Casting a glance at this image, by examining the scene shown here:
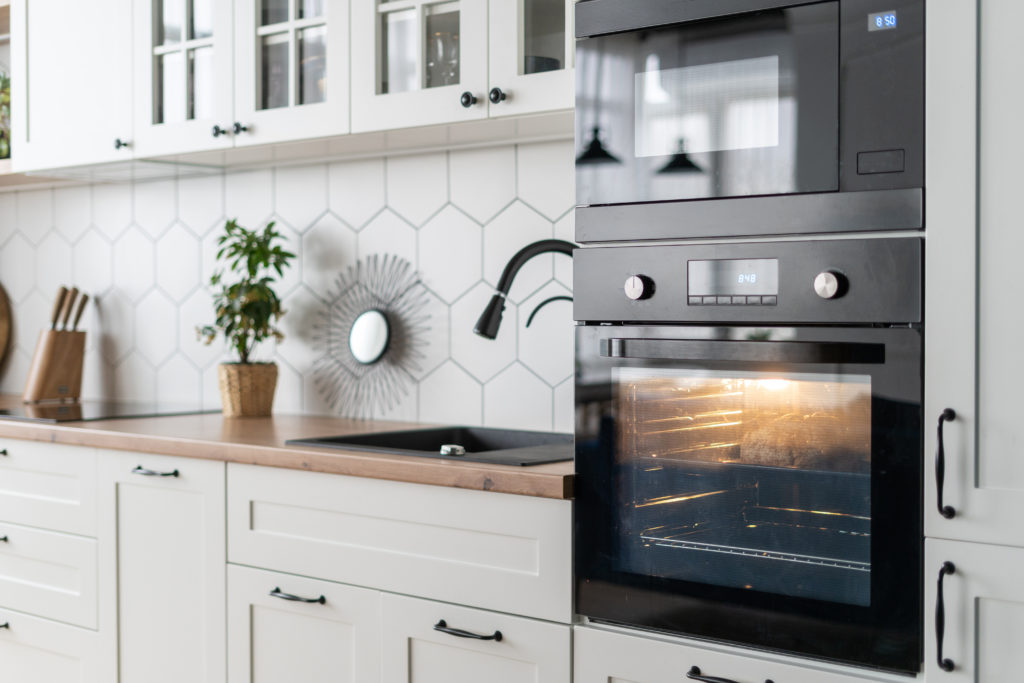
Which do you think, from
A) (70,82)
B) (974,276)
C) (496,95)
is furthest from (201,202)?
(974,276)

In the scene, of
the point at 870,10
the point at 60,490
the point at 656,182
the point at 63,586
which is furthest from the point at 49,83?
the point at 870,10

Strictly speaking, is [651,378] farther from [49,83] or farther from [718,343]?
[49,83]

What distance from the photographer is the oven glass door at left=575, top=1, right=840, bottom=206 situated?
1459mm

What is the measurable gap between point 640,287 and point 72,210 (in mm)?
2341

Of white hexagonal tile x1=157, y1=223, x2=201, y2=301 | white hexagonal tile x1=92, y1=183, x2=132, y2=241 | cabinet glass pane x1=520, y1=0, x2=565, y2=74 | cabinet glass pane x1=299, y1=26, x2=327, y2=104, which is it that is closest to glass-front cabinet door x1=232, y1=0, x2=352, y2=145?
cabinet glass pane x1=299, y1=26, x2=327, y2=104

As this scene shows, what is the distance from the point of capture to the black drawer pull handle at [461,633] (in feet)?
5.72

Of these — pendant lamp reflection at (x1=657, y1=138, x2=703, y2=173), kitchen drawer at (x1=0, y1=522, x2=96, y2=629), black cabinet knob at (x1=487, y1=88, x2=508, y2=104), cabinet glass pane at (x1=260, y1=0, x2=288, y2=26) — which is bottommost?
kitchen drawer at (x1=0, y1=522, x2=96, y2=629)

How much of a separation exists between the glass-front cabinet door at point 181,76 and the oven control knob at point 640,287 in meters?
1.23

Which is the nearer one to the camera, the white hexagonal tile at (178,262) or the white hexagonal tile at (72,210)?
the white hexagonal tile at (178,262)

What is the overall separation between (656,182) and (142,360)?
6.72 feet

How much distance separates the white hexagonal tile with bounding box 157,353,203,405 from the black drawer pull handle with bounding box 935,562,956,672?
2.17 meters

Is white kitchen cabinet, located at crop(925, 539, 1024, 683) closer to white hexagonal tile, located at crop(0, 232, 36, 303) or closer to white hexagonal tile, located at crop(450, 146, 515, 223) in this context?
white hexagonal tile, located at crop(450, 146, 515, 223)

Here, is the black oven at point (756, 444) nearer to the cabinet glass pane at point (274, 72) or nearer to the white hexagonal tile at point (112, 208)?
the cabinet glass pane at point (274, 72)

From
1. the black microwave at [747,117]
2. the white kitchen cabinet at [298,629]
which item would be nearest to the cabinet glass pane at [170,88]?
the white kitchen cabinet at [298,629]
